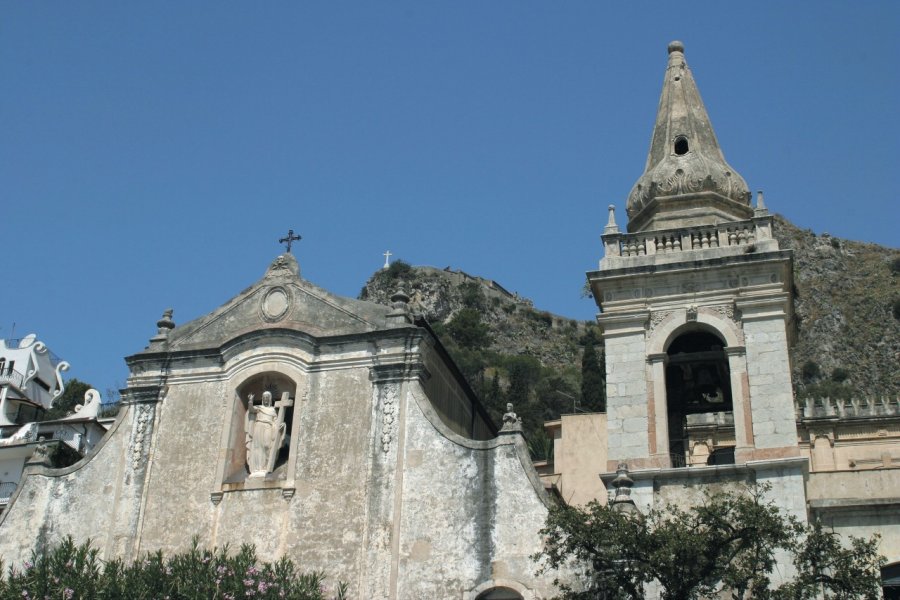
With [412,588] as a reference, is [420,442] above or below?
above

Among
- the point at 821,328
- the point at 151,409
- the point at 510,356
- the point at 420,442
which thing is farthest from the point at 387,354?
the point at 510,356

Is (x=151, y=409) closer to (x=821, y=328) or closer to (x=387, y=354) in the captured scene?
(x=387, y=354)

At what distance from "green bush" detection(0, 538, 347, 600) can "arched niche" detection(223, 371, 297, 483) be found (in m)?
3.32

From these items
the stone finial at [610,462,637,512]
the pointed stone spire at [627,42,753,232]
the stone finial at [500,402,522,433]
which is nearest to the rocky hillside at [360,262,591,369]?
the pointed stone spire at [627,42,753,232]

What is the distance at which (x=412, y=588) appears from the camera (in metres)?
20.5

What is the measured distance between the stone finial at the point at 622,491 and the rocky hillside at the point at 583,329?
4019 cm

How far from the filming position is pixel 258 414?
23.3 metres

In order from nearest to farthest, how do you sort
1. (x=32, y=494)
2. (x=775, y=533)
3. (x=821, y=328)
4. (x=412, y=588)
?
(x=775, y=533), (x=412, y=588), (x=32, y=494), (x=821, y=328)

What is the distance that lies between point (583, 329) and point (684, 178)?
94370mm

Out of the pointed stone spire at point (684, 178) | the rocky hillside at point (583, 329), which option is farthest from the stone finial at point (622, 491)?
the rocky hillside at point (583, 329)

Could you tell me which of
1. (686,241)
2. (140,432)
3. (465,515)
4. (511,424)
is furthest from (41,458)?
(686,241)

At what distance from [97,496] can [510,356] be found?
273 feet

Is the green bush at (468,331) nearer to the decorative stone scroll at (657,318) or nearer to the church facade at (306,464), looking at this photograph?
the church facade at (306,464)

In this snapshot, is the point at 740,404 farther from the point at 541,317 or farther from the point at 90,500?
the point at 541,317
